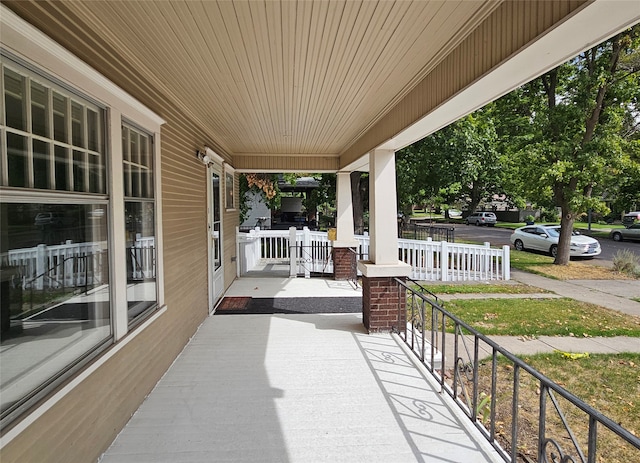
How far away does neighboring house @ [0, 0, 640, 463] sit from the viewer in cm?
175

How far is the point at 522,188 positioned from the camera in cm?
1115

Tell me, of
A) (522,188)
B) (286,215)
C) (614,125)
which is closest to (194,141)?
(522,188)

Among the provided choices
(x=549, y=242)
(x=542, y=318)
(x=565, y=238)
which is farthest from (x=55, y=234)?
(x=549, y=242)

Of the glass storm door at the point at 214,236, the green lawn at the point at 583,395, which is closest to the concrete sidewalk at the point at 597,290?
the green lawn at the point at 583,395

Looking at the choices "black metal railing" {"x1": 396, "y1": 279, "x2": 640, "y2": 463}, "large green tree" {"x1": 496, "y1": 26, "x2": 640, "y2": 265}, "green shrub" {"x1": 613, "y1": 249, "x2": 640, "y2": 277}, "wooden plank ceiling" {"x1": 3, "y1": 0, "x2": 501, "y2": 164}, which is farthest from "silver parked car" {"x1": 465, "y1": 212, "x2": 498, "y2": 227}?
"wooden plank ceiling" {"x1": 3, "y1": 0, "x2": 501, "y2": 164}

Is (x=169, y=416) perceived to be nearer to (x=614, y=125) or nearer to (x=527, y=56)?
(x=527, y=56)

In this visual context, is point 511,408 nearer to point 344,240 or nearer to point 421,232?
point 344,240

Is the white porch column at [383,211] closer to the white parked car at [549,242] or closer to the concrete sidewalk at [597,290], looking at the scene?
the concrete sidewalk at [597,290]

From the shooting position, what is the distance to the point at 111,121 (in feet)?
8.36

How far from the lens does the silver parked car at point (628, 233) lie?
59.6ft

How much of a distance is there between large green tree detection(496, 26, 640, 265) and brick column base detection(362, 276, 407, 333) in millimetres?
7578

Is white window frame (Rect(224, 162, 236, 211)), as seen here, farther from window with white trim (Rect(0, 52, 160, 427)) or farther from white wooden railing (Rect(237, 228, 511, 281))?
window with white trim (Rect(0, 52, 160, 427))

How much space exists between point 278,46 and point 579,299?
7.49 m

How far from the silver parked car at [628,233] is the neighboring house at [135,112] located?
19587mm
